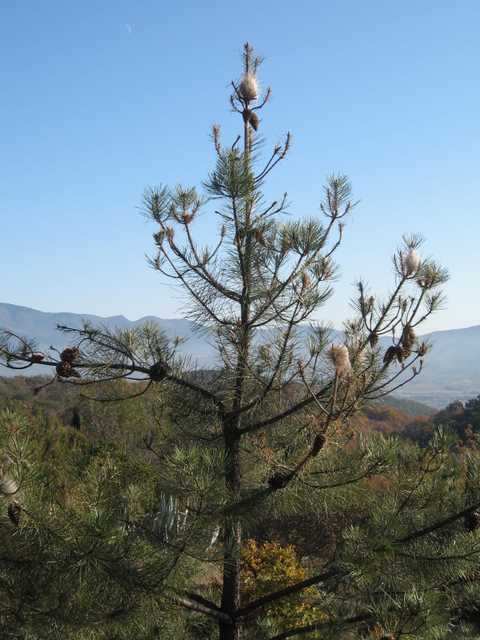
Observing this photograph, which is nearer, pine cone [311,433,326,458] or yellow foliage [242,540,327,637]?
pine cone [311,433,326,458]

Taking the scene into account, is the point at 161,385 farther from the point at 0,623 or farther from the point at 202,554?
the point at 0,623

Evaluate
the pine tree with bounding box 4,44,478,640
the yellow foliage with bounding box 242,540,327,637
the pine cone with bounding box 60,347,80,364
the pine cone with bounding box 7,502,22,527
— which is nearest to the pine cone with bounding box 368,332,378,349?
the pine tree with bounding box 4,44,478,640

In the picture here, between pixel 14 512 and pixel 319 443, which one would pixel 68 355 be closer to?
pixel 14 512

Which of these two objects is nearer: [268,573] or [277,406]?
[277,406]

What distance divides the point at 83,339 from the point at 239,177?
144 centimetres

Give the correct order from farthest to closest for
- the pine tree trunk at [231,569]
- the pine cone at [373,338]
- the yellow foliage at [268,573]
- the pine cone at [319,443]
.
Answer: the yellow foliage at [268,573]
the pine tree trunk at [231,569]
the pine cone at [373,338]
the pine cone at [319,443]

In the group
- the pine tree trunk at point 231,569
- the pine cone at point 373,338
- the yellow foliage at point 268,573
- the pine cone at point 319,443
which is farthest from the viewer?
the yellow foliage at point 268,573

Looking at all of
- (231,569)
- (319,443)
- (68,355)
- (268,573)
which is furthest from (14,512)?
(268,573)

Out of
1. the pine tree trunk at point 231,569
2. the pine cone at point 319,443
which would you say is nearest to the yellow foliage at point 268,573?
the pine tree trunk at point 231,569

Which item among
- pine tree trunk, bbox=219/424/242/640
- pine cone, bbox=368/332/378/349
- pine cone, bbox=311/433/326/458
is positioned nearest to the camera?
pine cone, bbox=311/433/326/458

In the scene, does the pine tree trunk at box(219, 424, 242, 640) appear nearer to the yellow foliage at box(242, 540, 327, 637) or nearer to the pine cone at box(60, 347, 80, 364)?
the pine cone at box(60, 347, 80, 364)

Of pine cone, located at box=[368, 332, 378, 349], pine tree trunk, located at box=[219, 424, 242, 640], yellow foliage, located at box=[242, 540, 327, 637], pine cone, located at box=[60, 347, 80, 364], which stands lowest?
yellow foliage, located at box=[242, 540, 327, 637]

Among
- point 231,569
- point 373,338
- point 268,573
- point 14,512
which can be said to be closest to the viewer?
point 14,512

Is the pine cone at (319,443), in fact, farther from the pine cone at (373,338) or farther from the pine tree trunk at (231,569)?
the pine tree trunk at (231,569)
